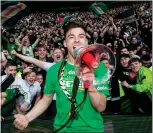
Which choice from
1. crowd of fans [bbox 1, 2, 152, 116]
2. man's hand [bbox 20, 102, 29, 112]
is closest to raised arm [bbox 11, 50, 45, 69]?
crowd of fans [bbox 1, 2, 152, 116]

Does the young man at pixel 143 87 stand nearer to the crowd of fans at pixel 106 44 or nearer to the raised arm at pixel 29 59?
the crowd of fans at pixel 106 44

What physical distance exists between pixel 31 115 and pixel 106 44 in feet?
22.2

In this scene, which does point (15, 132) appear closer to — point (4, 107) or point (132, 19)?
point (4, 107)

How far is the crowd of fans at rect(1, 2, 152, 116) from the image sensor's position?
5.03 meters

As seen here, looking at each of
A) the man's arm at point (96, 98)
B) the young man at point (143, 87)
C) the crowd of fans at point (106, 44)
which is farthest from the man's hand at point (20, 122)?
the young man at point (143, 87)

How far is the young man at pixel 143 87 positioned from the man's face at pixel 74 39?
3.21 metres

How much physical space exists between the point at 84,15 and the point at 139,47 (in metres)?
3.44

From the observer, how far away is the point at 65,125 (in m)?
2.05

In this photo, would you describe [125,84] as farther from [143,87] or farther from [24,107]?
[24,107]

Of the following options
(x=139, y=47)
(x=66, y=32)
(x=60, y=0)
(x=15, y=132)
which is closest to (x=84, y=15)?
(x=60, y=0)

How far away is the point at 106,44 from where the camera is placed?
877cm

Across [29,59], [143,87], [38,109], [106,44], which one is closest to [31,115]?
[38,109]

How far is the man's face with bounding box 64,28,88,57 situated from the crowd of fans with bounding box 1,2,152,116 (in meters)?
0.26

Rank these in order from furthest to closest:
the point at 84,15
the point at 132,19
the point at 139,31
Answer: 1. the point at 84,15
2. the point at 139,31
3. the point at 132,19
